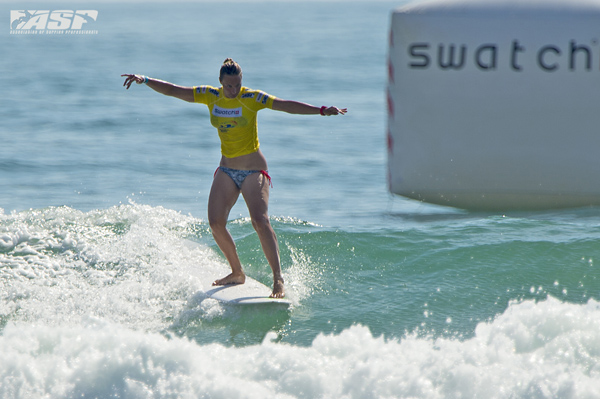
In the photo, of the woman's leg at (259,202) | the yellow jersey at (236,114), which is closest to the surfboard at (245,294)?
the woman's leg at (259,202)

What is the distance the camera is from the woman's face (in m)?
4.63

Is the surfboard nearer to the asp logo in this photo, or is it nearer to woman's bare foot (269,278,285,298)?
woman's bare foot (269,278,285,298)

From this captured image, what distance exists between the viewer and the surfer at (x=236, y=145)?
4.72 m

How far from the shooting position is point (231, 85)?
4.66 metres

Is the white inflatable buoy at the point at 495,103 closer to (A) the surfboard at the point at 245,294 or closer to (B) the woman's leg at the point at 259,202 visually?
(B) the woman's leg at the point at 259,202

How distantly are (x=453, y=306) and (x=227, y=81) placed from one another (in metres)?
2.18

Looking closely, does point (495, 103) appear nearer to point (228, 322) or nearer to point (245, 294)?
point (245, 294)

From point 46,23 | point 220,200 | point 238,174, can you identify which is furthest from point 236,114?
point 46,23

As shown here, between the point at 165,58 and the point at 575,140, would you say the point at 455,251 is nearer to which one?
the point at 575,140

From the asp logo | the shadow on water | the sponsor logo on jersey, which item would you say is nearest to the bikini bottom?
the sponsor logo on jersey

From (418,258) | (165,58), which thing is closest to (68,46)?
(165,58)

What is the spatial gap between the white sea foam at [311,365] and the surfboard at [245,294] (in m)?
0.52

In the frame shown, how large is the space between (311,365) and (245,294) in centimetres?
106

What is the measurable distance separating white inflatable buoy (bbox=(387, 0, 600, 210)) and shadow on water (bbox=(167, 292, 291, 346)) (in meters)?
1.19
